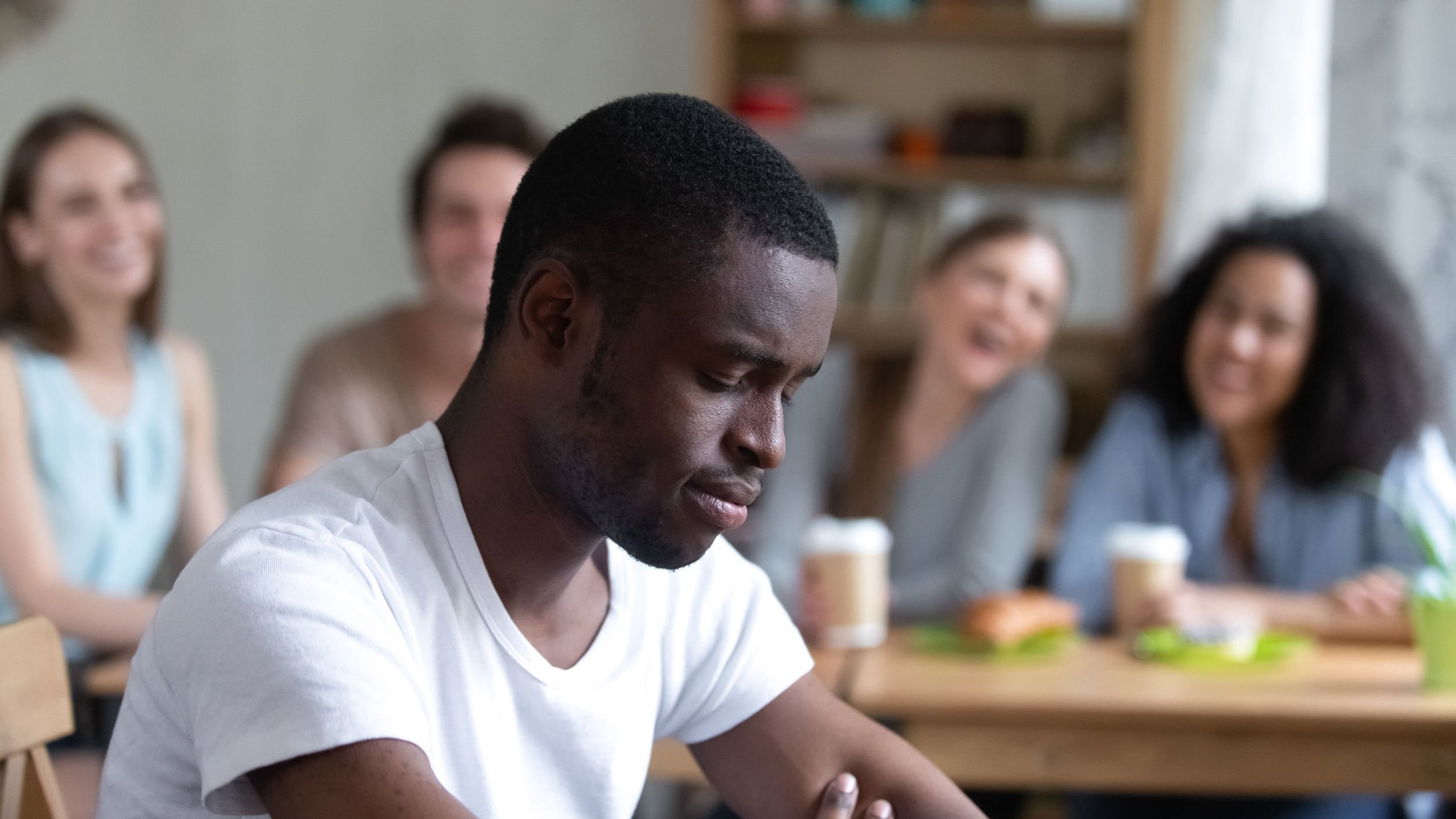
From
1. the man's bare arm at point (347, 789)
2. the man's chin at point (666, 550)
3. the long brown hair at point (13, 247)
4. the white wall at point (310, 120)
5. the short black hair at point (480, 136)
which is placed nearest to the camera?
the man's bare arm at point (347, 789)

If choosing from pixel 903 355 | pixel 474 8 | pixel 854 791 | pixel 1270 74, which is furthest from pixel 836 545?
pixel 474 8

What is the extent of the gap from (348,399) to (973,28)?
203cm

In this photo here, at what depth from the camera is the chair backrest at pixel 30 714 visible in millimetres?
1039

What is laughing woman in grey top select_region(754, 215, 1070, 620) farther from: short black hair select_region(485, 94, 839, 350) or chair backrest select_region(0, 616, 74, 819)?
short black hair select_region(485, 94, 839, 350)

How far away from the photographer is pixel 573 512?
891mm

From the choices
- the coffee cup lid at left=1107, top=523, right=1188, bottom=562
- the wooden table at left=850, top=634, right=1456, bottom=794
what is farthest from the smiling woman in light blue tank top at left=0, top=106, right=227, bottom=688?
the coffee cup lid at left=1107, top=523, right=1188, bottom=562

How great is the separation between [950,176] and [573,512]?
2.93 m

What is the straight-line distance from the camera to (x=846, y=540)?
1994 mm

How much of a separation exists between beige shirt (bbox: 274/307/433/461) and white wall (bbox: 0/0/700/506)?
1.63 meters

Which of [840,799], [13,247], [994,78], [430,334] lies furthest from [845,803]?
[994,78]

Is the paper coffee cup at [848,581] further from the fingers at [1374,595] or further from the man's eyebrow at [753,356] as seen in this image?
the man's eyebrow at [753,356]

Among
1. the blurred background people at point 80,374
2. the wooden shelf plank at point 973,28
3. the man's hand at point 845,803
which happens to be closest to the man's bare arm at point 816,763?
the man's hand at point 845,803

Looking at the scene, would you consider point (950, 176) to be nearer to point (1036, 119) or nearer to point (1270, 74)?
point (1036, 119)

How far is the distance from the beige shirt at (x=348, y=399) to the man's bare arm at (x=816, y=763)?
4.40 ft
